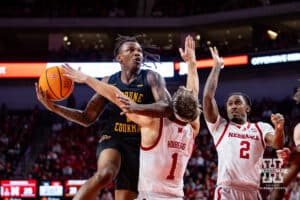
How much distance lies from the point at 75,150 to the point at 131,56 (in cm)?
1567

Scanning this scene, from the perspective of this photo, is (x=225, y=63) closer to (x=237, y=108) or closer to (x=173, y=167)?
(x=237, y=108)

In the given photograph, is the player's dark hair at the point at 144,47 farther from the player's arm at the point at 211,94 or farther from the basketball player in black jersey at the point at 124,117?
the player's arm at the point at 211,94

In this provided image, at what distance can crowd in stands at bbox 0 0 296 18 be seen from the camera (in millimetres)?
26156

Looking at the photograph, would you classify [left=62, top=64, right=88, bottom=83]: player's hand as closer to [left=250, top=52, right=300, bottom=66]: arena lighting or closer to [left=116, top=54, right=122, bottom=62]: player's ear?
[left=116, top=54, right=122, bottom=62]: player's ear

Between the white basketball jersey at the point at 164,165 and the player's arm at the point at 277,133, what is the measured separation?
4.01 ft

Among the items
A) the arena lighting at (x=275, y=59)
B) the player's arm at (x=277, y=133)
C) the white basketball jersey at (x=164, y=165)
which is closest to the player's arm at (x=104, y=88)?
the white basketball jersey at (x=164, y=165)

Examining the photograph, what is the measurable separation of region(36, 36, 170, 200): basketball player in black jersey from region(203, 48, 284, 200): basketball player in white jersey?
764 mm

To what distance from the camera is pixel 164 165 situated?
4.63 m

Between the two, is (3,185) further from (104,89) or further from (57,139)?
(104,89)

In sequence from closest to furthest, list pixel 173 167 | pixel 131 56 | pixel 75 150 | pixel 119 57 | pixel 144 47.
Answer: pixel 173 167 < pixel 131 56 < pixel 119 57 < pixel 144 47 < pixel 75 150

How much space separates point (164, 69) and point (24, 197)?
916 cm

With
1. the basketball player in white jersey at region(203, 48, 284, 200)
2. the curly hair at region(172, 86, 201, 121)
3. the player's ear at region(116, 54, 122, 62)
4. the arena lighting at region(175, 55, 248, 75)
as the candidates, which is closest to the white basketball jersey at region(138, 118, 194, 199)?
the curly hair at region(172, 86, 201, 121)

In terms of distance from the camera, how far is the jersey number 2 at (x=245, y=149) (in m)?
6.03

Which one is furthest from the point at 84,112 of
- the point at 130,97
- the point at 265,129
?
the point at 265,129
